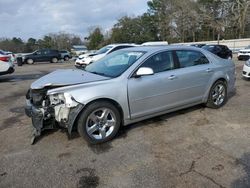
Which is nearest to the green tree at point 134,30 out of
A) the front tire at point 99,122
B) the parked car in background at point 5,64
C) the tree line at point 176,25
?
the tree line at point 176,25

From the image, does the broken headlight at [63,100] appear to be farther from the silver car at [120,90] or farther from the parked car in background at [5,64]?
the parked car in background at [5,64]

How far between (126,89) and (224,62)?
3015mm

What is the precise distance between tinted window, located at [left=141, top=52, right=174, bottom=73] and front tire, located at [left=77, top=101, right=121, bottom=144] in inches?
41.7

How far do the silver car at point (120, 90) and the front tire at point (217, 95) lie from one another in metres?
0.15

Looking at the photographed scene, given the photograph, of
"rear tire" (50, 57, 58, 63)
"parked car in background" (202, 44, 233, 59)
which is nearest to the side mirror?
"parked car in background" (202, 44, 233, 59)

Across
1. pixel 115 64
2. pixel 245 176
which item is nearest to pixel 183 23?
pixel 115 64

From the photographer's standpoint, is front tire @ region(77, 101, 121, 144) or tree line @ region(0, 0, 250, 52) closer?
front tire @ region(77, 101, 121, 144)

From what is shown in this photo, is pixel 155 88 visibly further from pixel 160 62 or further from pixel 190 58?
pixel 190 58

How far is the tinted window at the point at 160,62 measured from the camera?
15.9 ft

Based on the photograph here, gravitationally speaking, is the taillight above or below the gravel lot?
above

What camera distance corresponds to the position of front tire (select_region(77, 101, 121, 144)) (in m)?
4.12

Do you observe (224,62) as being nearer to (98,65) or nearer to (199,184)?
(98,65)

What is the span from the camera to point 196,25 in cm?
5278

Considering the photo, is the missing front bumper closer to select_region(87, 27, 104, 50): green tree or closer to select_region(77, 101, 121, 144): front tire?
select_region(77, 101, 121, 144): front tire
